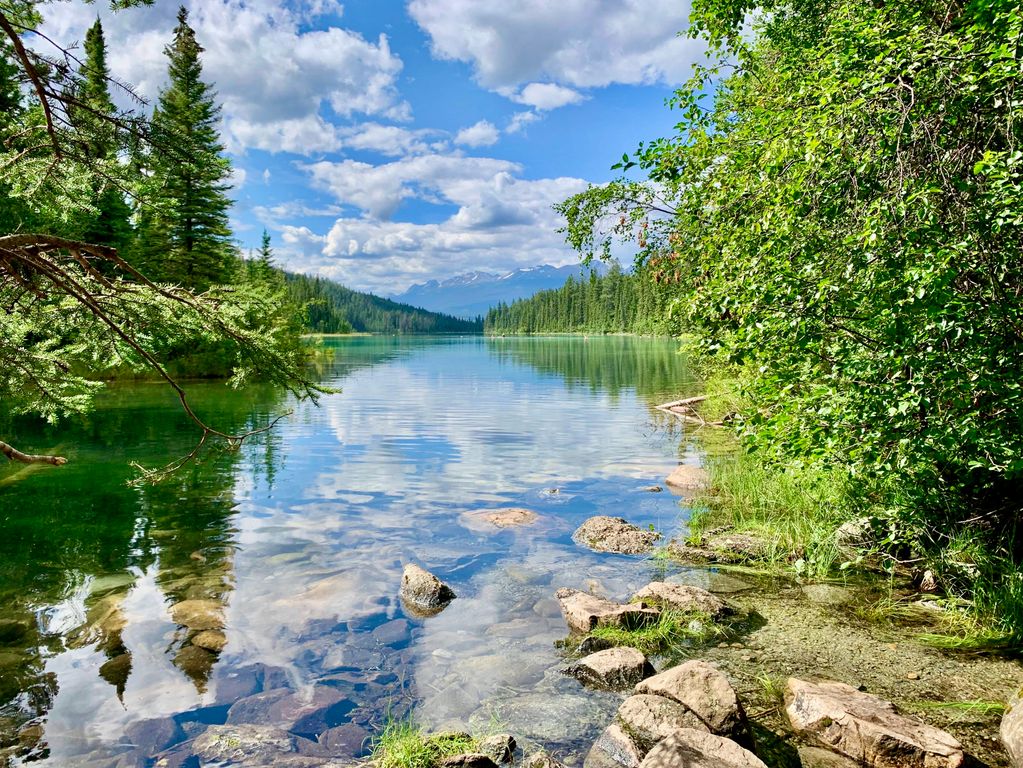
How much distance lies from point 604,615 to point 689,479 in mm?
8144

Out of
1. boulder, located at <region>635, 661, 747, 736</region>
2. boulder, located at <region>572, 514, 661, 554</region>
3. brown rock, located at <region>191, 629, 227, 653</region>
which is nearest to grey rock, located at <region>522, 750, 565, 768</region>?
boulder, located at <region>635, 661, 747, 736</region>

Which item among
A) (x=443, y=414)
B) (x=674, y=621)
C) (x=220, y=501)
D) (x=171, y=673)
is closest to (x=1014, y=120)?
(x=674, y=621)

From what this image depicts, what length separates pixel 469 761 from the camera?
5.10 metres

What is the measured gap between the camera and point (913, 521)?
7945mm

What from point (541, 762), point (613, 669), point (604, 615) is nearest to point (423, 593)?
point (604, 615)

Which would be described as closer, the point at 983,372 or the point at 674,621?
the point at 983,372

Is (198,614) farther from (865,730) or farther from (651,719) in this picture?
(865,730)

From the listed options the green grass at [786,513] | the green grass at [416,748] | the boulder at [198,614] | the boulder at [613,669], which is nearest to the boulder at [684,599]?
the green grass at [786,513]

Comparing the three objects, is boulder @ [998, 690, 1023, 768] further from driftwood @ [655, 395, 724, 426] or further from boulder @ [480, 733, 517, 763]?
driftwood @ [655, 395, 724, 426]

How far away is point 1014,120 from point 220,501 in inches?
598

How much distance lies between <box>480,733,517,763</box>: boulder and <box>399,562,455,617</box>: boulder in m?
3.27

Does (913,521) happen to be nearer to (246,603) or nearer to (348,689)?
(348,689)

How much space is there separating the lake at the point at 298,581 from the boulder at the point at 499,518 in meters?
0.19

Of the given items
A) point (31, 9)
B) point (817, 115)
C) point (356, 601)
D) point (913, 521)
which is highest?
point (31, 9)
